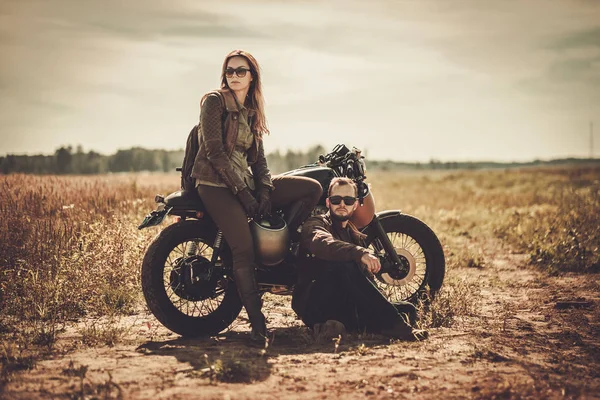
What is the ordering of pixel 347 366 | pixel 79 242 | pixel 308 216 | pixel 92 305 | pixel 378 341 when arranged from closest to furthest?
pixel 347 366 < pixel 378 341 < pixel 308 216 < pixel 92 305 < pixel 79 242

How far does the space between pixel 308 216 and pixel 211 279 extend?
1.02 meters

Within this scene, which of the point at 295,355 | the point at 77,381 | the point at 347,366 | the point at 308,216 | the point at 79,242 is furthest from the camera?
the point at 79,242

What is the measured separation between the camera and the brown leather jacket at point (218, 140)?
186 inches

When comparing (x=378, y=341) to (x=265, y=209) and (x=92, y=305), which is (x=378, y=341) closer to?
(x=265, y=209)

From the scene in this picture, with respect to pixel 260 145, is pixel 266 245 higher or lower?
lower

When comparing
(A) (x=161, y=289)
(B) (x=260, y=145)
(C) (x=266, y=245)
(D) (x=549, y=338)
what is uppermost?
(B) (x=260, y=145)

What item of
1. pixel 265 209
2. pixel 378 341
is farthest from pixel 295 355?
pixel 265 209

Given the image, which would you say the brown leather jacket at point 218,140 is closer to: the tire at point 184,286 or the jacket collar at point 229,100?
the jacket collar at point 229,100

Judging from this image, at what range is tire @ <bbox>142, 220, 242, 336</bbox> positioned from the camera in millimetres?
4766

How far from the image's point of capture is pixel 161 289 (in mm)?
4797

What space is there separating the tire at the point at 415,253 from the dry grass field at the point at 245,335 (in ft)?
0.96

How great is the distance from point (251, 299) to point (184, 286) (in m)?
0.60

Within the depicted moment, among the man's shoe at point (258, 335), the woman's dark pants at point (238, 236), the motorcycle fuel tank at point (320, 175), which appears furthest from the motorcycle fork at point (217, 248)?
the motorcycle fuel tank at point (320, 175)

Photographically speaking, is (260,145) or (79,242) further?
(79,242)
